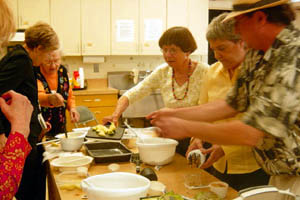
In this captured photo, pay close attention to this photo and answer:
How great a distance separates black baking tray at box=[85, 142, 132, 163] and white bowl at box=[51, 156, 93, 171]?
0.25 feet

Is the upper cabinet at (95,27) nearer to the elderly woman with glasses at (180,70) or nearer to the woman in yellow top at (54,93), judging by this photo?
the woman in yellow top at (54,93)

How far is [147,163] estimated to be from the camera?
184 centimetres

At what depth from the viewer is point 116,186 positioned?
54.1 inches

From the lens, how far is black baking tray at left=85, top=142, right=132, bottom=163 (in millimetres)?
1868

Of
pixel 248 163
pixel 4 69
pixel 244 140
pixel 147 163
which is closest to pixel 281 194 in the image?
pixel 244 140

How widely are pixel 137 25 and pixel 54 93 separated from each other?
250cm

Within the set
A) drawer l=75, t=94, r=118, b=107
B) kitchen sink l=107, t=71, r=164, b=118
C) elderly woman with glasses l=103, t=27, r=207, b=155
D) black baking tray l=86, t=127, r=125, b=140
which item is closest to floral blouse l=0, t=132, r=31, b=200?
black baking tray l=86, t=127, r=125, b=140

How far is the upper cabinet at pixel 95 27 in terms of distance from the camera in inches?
180

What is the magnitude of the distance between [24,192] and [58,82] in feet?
3.33

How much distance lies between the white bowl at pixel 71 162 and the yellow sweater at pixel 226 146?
2.51ft

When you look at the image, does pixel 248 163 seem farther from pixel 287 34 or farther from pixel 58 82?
pixel 58 82

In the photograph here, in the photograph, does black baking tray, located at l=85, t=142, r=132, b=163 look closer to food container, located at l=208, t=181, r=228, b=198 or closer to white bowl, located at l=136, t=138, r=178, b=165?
white bowl, located at l=136, t=138, r=178, b=165

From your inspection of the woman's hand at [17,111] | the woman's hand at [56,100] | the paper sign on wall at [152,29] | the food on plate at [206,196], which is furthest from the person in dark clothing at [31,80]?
the paper sign on wall at [152,29]

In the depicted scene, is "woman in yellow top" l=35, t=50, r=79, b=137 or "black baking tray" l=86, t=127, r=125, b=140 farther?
"woman in yellow top" l=35, t=50, r=79, b=137
